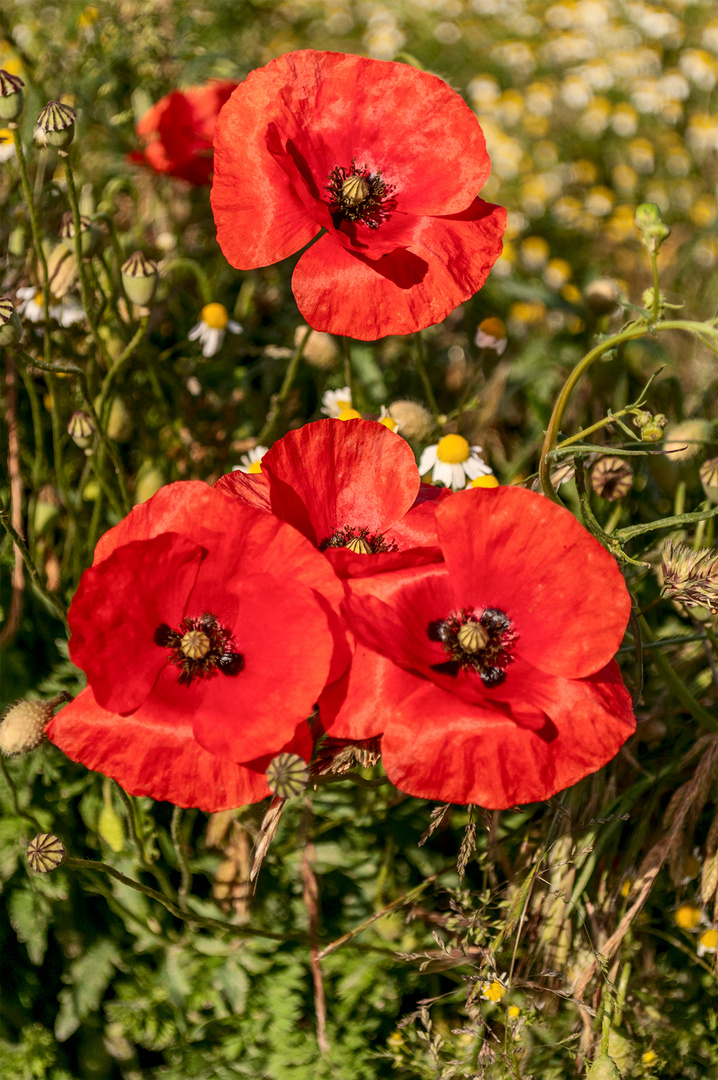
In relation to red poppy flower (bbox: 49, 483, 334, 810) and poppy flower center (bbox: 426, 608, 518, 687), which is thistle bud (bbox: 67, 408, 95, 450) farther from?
poppy flower center (bbox: 426, 608, 518, 687)

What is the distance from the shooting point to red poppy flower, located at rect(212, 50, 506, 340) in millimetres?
1331

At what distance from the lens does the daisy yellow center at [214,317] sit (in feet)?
7.36

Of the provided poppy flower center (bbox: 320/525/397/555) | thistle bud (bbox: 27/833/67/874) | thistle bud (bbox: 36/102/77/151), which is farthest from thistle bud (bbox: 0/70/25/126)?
thistle bud (bbox: 27/833/67/874)

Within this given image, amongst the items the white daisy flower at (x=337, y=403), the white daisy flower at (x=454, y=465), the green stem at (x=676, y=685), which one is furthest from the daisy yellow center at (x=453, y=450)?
the green stem at (x=676, y=685)

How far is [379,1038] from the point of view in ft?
6.25

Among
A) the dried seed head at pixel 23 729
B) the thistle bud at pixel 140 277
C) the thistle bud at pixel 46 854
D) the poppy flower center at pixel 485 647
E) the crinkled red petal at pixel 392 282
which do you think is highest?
the crinkled red petal at pixel 392 282

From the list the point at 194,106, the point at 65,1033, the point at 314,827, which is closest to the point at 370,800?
the point at 314,827

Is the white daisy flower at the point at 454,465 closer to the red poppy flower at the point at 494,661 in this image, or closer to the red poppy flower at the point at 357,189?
the red poppy flower at the point at 357,189

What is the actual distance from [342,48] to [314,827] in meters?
4.39

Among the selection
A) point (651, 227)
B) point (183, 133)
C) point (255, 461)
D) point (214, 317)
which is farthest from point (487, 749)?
point (183, 133)

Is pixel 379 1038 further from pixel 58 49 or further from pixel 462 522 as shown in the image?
pixel 58 49

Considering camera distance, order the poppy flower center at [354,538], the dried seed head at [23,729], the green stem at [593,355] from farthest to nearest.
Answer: the dried seed head at [23,729] < the poppy flower center at [354,538] < the green stem at [593,355]

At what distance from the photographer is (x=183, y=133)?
2.25 metres

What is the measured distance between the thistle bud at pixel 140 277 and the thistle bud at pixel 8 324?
328 millimetres
